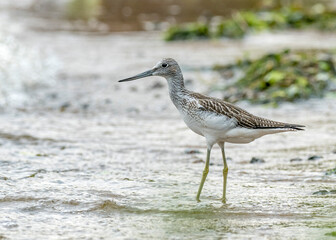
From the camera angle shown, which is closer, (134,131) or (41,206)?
(41,206)

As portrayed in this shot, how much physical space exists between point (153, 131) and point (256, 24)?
9.61 m

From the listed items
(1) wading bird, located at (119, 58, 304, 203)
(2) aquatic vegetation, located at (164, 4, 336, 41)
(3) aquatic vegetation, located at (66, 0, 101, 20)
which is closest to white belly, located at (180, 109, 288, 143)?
(1) wading bird, located at (119, 58, 304, 203)

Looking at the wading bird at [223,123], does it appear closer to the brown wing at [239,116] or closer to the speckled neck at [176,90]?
the brown wing at [239,116]

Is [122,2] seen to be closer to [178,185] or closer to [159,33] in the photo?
[159,33]

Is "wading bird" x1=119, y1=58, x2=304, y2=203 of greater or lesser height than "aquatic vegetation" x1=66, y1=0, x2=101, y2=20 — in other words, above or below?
below

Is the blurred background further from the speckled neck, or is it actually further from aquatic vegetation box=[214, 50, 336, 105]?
the speckled neck

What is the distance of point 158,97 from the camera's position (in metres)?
13.4

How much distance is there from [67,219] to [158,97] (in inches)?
267

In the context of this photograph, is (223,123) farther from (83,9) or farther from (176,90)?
(83,9)

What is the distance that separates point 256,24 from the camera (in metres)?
19.8

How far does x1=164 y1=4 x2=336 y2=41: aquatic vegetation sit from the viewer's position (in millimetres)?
19188

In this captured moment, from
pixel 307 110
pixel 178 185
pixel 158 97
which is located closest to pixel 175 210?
pixel 178 185

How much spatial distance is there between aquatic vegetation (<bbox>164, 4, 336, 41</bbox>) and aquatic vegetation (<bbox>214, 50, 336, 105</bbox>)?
5.26 m

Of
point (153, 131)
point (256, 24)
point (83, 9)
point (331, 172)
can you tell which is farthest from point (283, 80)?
point (83, 9)
